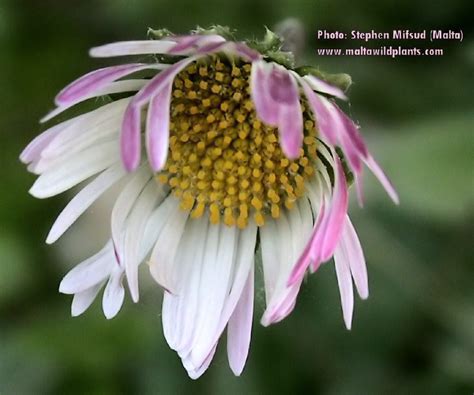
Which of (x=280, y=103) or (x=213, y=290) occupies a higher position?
(x=280, y=103)

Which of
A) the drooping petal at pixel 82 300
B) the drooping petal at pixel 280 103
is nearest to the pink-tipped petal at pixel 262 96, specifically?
the drooping petal at pixel 280 103

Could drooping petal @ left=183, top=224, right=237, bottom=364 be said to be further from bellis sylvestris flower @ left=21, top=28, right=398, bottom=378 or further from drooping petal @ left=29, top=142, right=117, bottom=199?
drooping petal @ left=29, top=142, right=117, bottom=199

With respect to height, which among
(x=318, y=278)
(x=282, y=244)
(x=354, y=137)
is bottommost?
(x=318, y=278)

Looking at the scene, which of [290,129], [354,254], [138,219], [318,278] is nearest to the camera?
[290,129]

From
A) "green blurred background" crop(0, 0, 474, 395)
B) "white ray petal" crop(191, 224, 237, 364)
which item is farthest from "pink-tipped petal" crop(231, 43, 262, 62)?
"green blurred background" crop(0, 0, 474, 395)

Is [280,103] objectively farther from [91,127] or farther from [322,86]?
[91,127]

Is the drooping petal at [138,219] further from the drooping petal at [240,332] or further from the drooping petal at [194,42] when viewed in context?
the drooping petal at [194,42]

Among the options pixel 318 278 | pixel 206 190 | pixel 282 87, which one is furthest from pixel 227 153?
pixel 318 278
